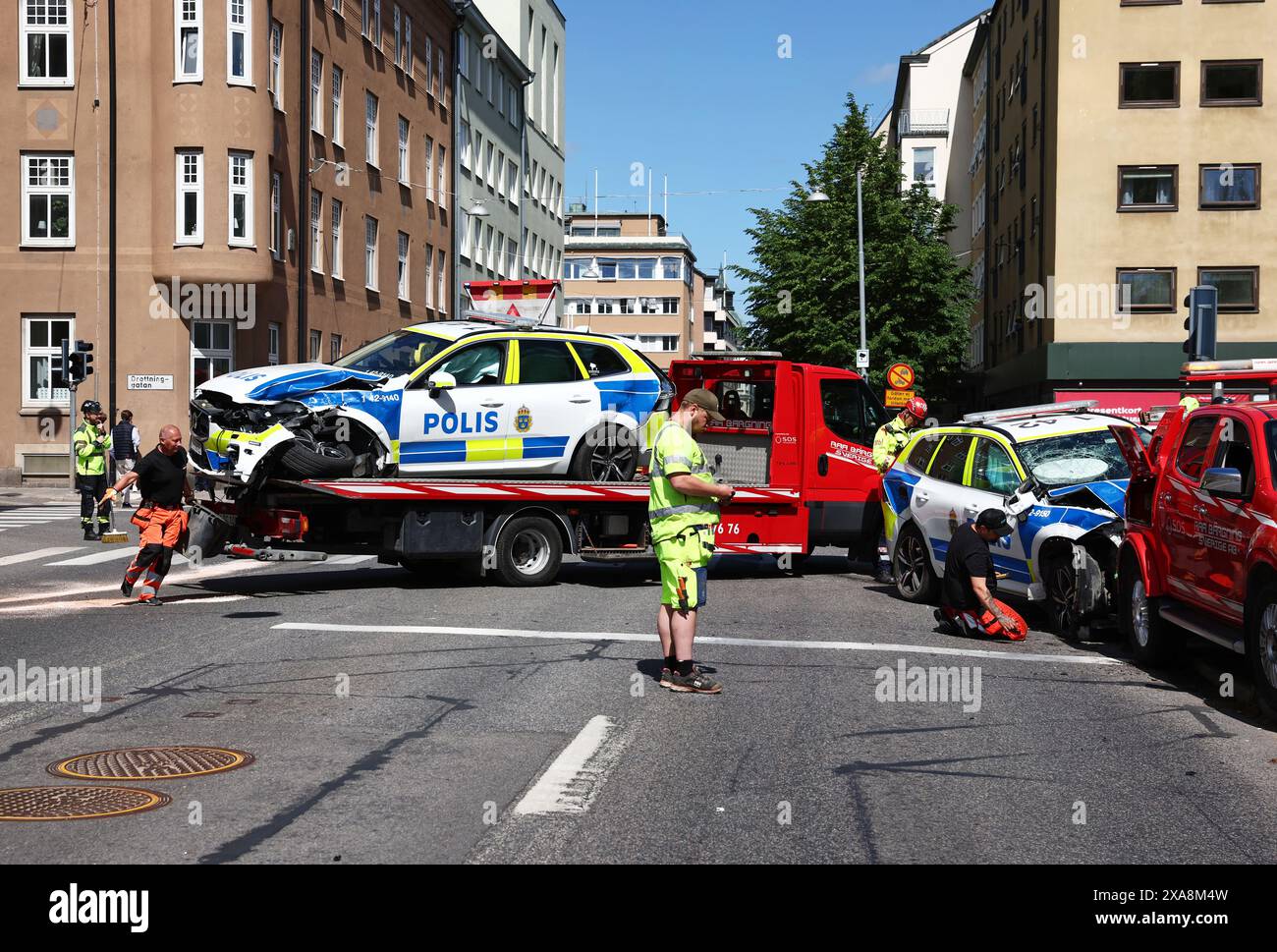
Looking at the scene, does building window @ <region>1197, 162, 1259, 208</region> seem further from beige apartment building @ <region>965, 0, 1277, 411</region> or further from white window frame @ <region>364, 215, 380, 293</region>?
white window frame @ <region>364, 215, 380, 293</region>

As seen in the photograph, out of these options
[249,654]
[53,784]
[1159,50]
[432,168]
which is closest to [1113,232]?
[1159,50]

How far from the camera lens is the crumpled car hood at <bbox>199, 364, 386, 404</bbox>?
13.6 meters

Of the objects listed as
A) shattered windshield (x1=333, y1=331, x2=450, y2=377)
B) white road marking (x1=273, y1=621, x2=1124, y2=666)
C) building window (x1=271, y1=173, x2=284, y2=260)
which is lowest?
white road marking (x1=273, y1=621, x2=1124, y2=666)

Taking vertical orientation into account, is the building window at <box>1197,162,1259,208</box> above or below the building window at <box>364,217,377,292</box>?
above

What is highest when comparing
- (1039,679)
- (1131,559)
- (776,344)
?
(776,344)

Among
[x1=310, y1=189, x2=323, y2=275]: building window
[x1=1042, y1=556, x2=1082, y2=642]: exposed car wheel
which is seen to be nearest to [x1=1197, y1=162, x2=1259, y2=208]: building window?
[x1=310, y1=189, x2=323, y2=275]: building window

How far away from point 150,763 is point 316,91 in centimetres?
3329

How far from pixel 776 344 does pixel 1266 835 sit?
4181 centimetres

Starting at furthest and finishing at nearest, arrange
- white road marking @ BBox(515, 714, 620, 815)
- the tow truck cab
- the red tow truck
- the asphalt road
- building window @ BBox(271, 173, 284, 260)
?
1. building window @ BBox(271, 173, 284, 260)
2. the tow truck cab
3. the red tow truck
4. white road marking @ BBox(515, 714, 620, 815)
5. the asphalt road

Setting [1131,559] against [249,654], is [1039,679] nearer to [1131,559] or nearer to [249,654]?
[1131,559]

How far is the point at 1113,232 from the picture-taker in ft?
128

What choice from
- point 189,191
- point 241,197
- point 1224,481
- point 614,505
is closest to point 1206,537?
point 1224,481

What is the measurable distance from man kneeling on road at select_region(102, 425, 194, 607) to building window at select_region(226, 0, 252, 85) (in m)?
21.5

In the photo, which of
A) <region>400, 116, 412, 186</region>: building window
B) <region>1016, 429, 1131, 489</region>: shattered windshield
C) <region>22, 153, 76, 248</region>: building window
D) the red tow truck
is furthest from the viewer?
<region>400, 116, 412, 186</region>: building window
